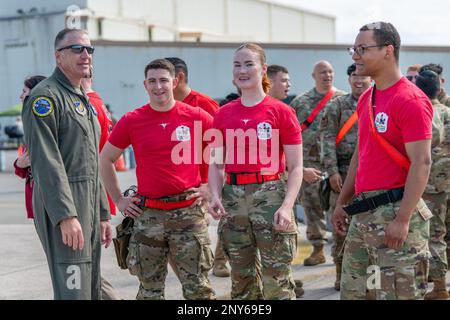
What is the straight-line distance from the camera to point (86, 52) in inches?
188

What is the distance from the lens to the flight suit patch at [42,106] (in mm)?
4426

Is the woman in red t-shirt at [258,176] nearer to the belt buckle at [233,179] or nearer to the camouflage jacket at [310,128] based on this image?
the belt buckle at [233,179]

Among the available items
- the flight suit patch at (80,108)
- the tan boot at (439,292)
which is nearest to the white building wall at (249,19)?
the tan boot at (439,292)

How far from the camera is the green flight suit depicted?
14.3ft

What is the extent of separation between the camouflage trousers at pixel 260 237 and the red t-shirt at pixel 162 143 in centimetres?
38

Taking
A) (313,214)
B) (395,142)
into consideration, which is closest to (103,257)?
(313,214)

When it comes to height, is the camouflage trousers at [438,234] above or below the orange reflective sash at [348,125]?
below

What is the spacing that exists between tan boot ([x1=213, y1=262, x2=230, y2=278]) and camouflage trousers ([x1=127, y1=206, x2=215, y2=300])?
8.06ft

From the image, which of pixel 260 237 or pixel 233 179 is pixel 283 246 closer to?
pixel 260 237

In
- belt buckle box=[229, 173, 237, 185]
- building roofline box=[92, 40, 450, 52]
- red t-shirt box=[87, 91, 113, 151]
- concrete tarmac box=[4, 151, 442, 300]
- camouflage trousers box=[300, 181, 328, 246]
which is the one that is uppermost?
building roofline box=[92, 40, 450, 52]

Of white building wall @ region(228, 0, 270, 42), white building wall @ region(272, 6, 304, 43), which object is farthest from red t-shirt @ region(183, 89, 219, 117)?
white building wall @ region(272, 6, 304, 43)

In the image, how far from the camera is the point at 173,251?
5.56 metres

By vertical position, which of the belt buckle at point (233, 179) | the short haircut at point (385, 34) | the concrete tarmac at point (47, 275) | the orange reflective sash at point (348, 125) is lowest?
the concrete tarmac at point (47, 275)

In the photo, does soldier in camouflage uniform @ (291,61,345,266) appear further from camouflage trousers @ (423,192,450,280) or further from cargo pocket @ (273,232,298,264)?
cargo pocket @ (273,232,298,264)
